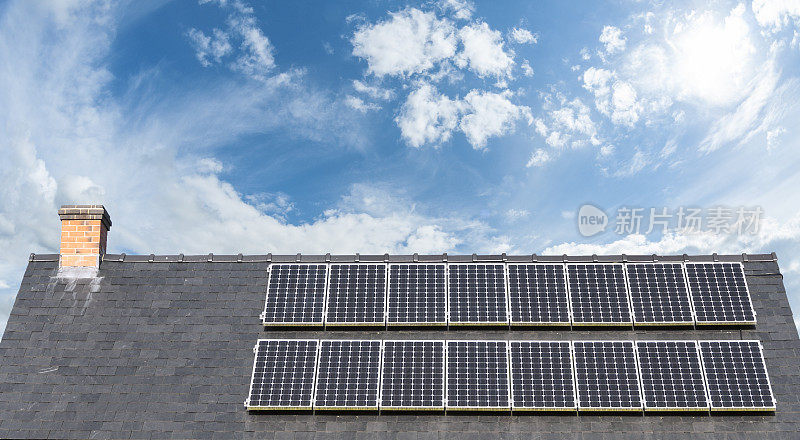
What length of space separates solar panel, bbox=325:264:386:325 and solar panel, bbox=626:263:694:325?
8061 mm

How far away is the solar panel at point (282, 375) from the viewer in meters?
17.6

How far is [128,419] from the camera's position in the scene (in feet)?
58.0

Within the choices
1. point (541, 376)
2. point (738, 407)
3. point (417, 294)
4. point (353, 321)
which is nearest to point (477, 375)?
point (541, 376)

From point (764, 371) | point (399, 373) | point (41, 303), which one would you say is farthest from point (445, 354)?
point (41, 303)

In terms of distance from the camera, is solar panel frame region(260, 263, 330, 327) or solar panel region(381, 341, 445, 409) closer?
solar panel region(381, 341, 445, 409)

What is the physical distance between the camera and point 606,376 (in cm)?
1767

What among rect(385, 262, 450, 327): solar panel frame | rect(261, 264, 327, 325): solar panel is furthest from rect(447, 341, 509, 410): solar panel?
rect(261, 264, 327, 325): solar panel

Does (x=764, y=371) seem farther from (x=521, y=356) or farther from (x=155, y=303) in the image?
(x=155, y=303)

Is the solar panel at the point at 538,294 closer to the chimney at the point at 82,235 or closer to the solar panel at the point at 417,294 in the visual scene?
the solar panel at the point at 417,294

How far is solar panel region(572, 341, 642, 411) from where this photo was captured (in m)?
17.1

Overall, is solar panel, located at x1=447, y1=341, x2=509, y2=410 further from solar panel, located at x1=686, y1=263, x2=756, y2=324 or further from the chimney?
the chimney

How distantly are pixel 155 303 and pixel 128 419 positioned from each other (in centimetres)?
390

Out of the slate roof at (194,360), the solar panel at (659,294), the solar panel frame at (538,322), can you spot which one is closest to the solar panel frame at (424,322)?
the slate roof at (194,360)

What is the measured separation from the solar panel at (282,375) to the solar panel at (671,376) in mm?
9799
